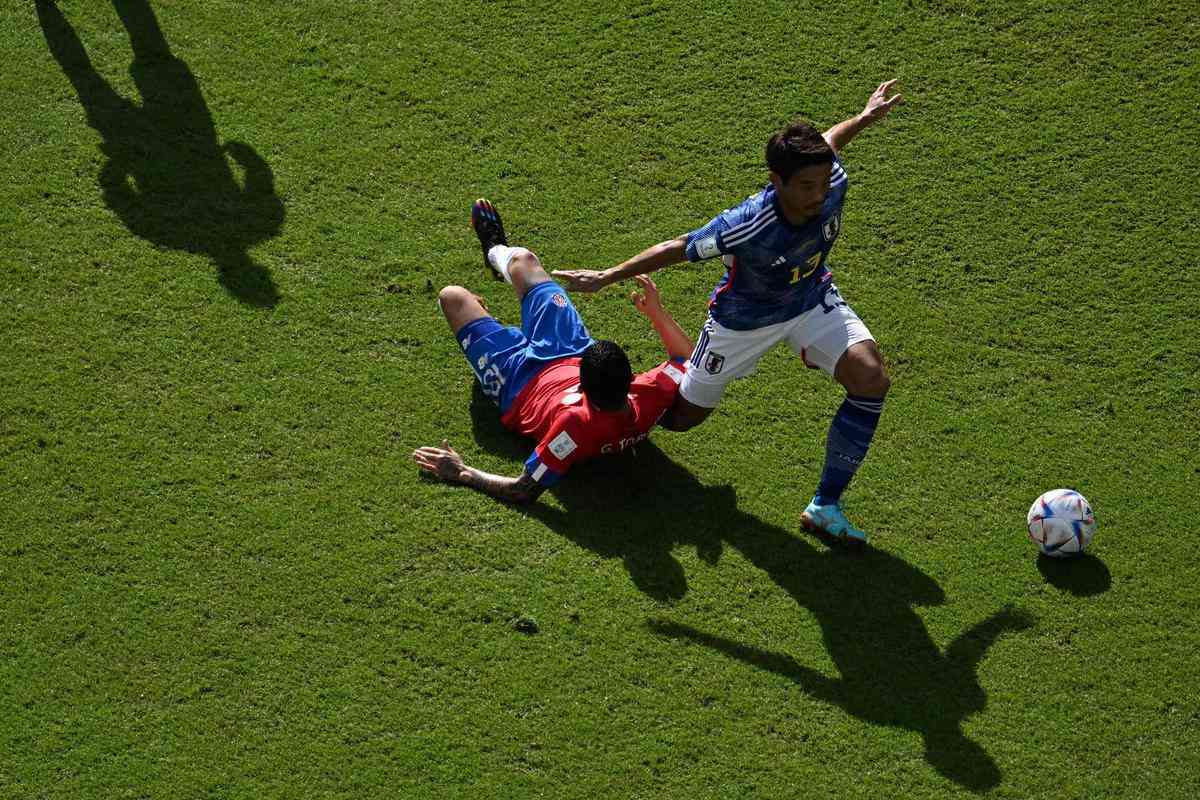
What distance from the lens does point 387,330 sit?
8.28m

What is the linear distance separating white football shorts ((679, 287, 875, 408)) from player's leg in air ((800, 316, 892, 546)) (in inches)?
1.4

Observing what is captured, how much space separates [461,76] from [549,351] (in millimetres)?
2852

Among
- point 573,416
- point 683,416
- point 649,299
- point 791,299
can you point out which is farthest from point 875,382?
point 573,416

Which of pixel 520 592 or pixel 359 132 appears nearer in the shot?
pixel 520 592

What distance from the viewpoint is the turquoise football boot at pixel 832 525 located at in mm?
7230

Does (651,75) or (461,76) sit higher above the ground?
(651,75)

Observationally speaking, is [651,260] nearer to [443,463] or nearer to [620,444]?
[620,444]

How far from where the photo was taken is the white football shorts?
718cm

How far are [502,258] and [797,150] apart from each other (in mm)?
2418

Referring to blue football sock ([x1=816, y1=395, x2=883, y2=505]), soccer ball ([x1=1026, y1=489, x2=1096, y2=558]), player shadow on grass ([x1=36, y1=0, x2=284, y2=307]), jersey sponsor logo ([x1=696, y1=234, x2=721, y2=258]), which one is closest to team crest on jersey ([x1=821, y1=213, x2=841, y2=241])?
jersey sponsor logo ([x1=696, y1=234, x2=721, y2=258])

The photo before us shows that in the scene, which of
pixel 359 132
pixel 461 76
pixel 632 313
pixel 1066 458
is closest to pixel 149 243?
pixel 359 132

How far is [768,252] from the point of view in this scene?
6.87 meters

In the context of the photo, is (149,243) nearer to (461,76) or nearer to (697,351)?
(461,76)

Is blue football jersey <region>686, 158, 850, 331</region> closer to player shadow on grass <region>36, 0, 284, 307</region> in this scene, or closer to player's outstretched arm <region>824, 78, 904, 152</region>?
player's outstretched arm <region>824, 78, 904, 152</region>
